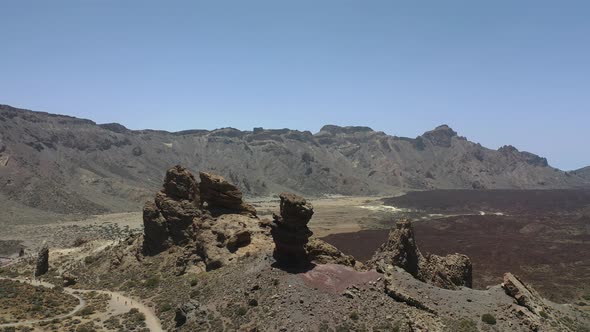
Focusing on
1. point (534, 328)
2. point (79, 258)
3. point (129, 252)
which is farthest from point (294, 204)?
point (79, 258)

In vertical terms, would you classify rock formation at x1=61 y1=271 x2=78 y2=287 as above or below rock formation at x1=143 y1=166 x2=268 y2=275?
→ below

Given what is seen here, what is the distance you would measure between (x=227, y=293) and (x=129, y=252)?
23.4 metres

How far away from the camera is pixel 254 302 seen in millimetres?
40875

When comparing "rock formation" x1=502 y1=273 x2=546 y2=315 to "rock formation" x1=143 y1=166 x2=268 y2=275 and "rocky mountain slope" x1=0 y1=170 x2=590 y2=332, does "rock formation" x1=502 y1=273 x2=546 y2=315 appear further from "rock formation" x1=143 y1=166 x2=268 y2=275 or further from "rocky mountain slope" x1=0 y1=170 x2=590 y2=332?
"rock formation" x1=143 y1=166 x2=268 y2=275

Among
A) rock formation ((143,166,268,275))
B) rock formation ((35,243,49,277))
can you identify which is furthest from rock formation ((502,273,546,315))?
rock formation ((35,243,49,277))

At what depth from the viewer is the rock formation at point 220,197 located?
58531 millimetres

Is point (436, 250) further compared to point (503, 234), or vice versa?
point (503, 234)

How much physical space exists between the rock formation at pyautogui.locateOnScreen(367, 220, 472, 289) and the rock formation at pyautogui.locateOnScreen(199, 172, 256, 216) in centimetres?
1769

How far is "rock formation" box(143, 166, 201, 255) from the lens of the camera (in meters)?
58.2

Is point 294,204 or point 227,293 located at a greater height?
point 294,204

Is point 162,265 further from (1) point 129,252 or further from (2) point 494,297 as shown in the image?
(2) point 494,297

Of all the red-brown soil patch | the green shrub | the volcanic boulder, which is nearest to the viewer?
the green shrub

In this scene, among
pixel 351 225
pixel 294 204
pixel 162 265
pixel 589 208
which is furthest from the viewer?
pixel 589 208

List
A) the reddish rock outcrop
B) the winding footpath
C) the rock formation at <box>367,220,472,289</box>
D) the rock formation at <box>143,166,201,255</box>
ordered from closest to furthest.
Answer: the winding footpath < the reddish rock outcrop < the rock formation at <box>367,220,472,289</box> < the rock formation at <box>143,166,201,255</box>
